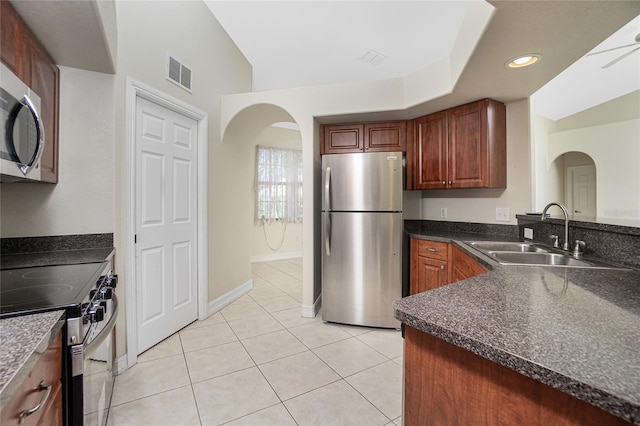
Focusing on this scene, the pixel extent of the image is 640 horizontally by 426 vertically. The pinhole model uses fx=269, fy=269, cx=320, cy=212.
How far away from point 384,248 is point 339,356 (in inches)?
40.5

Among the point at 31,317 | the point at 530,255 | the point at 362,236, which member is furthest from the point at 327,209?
the point at 31,317

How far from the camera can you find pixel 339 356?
83.7 inches

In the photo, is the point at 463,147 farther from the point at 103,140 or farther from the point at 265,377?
the point at 103,140

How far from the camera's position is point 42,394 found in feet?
2.23

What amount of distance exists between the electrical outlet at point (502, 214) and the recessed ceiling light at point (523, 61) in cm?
127

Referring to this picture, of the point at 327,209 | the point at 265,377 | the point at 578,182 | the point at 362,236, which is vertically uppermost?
the point at 578,182

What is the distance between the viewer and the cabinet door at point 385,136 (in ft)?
9.39

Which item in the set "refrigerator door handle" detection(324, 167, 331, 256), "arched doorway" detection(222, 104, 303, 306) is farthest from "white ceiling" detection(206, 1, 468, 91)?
"refrigerator door handle" detection(324, 167, 331, 256)

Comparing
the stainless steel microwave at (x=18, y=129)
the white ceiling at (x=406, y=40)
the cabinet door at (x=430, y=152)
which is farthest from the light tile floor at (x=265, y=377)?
the white ceiling at (x=406, y=40)

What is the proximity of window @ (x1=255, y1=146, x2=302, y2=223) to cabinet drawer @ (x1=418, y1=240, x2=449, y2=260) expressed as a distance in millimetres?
3652

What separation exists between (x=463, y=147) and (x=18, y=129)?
299cm

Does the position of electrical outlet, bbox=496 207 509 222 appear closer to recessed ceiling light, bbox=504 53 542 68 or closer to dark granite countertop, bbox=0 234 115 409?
recessed ceiling light, bbox=504 53 542 68

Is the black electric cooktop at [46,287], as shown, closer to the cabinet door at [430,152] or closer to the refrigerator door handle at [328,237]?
the refrigerator door handle at [328,237]

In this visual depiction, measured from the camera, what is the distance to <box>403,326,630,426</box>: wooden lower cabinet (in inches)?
20.8
